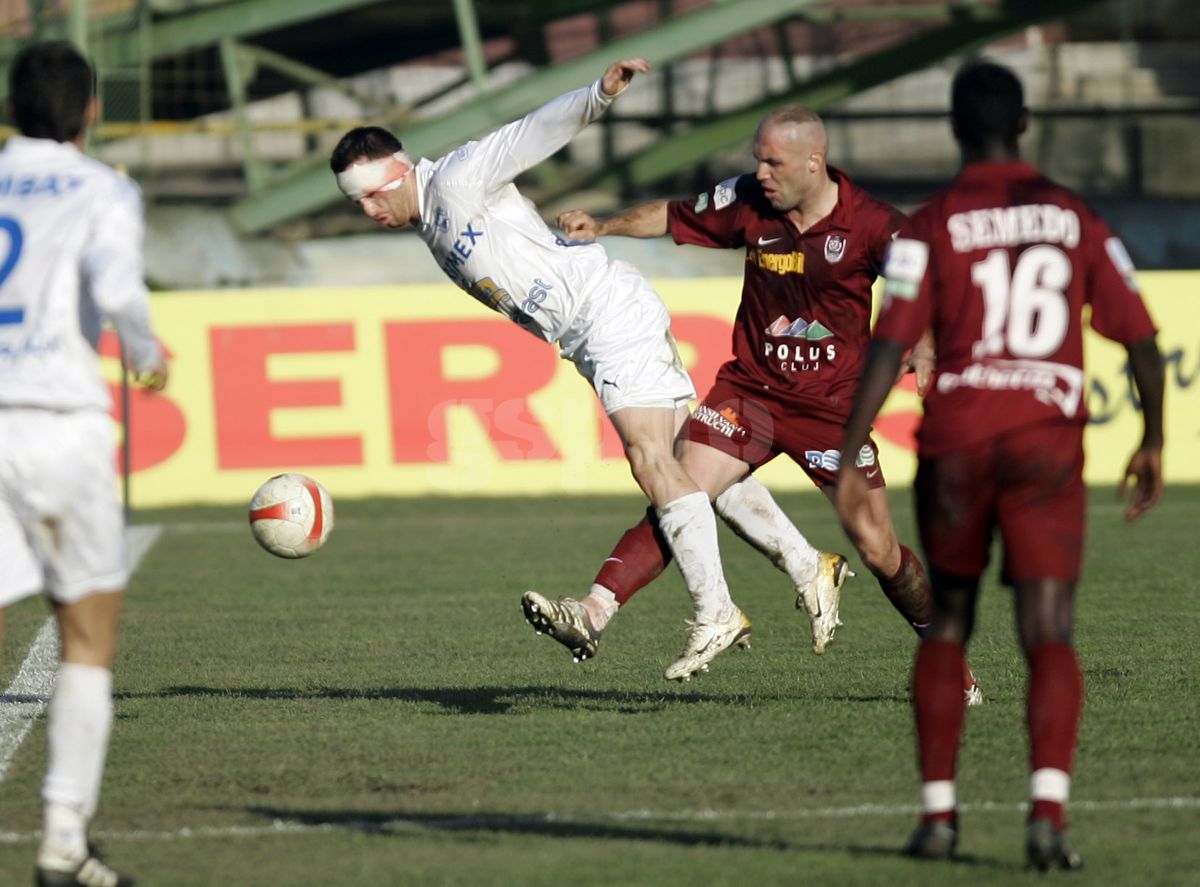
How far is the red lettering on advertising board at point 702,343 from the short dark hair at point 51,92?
12.0m

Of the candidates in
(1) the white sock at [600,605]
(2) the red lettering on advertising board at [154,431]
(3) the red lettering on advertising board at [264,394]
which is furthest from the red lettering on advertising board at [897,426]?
(1) the white sock at [600,605]

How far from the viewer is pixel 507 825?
17.4 ft

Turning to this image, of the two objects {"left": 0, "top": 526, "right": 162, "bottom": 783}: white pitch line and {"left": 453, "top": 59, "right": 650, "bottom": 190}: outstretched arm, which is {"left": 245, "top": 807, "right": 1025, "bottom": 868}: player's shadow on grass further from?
{"left": 453, "top": 59, "right": 650, "bottom": 190}: outstretched arm

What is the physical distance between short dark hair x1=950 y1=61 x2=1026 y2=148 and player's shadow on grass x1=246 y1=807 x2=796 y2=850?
6.07 ft

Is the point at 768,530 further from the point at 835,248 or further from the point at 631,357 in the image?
the point at 835,248

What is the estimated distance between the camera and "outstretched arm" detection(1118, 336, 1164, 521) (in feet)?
15.8

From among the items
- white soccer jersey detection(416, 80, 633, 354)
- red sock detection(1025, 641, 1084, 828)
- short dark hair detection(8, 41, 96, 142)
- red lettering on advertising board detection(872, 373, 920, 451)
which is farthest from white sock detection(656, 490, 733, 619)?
red lettering on advertising board detection(872, 373, 920, 451)

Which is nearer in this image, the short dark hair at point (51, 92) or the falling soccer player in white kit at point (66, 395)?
the falling soccer player in white kit at point (66, 395)

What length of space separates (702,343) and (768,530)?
944cm

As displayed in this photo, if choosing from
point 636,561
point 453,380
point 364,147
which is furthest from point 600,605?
point 453,380

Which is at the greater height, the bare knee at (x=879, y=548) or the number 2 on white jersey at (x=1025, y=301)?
the number 2 on white jersey at (x=1025, y=301)

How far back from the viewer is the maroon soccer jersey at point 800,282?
712 cm

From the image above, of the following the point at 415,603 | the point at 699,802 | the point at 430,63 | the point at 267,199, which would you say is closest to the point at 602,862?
the point at 699,802

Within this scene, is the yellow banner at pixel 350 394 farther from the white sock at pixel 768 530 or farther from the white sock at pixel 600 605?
the white sock at pixel 600 605
